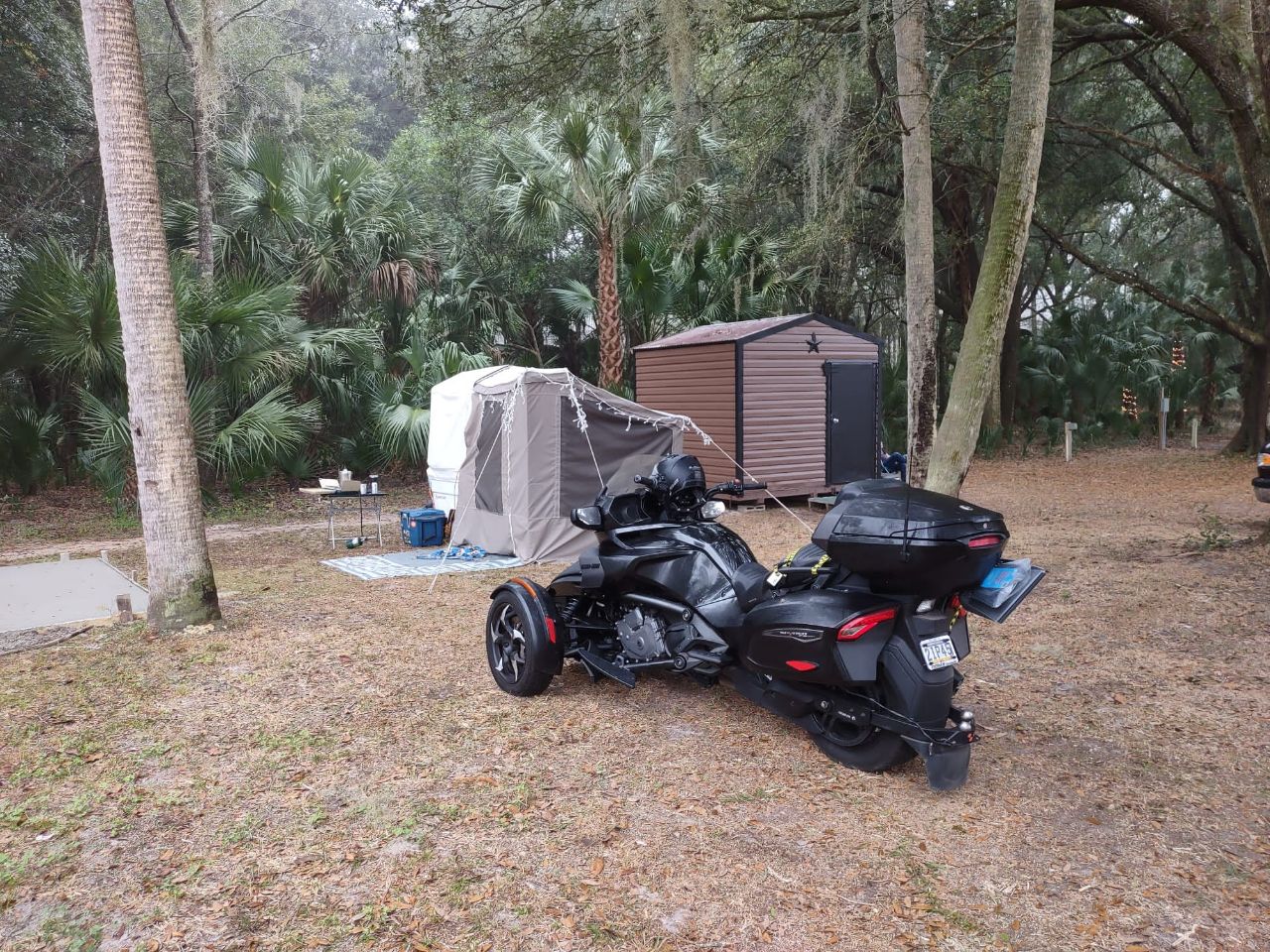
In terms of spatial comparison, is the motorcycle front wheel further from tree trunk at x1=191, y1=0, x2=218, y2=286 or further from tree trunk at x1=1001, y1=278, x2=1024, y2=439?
tree trunk at x1=1001, y1=278, x2=1024, y2=439

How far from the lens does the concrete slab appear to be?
20.0 ft

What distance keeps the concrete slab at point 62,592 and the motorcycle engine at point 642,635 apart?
386cm

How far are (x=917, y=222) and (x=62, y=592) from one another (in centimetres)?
717

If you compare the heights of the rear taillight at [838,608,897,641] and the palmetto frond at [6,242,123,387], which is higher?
the palmetto frond at [6,242,123,387]

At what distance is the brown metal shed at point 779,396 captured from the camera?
10984mm

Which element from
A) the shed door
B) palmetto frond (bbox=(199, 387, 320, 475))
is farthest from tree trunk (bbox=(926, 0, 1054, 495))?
palmetto frond (bbox=(199, 387, 320, 475))

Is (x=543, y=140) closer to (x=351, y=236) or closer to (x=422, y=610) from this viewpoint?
(x=351, y=236)

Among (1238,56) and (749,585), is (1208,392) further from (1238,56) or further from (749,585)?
(749,585)

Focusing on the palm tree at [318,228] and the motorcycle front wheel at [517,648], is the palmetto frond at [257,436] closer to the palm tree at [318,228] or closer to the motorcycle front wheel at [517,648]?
the palm tree at [318,228]

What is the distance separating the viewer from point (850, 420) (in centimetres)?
1189

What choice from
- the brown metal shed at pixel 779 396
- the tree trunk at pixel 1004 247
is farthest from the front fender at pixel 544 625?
the brown metal shed at pixel 779 396

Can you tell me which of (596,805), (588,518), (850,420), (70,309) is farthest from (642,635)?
(850,420)

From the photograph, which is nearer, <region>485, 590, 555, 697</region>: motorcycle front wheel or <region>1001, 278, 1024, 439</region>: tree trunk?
<region>485, 590, 555, 697</region>: motorcycle front wheel

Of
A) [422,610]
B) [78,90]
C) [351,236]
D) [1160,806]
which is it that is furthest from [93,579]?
[78,90]
